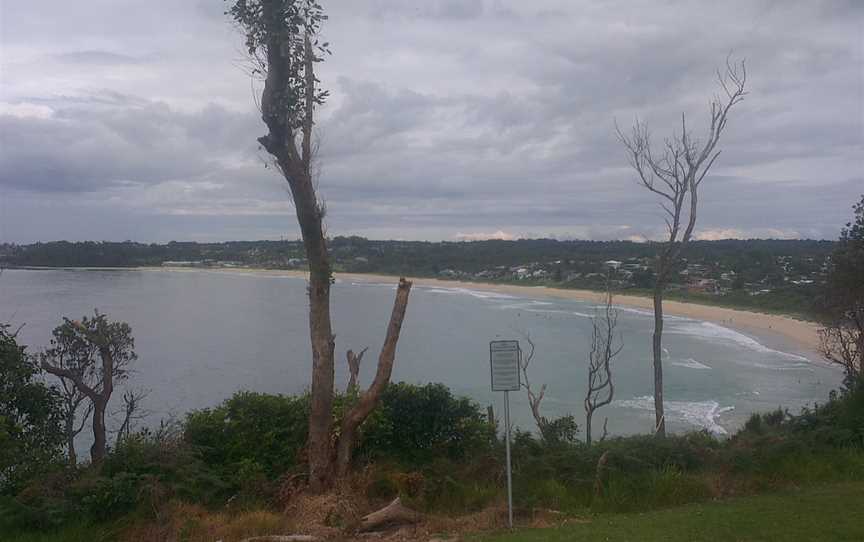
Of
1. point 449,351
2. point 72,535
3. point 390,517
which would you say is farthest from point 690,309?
point 72,535

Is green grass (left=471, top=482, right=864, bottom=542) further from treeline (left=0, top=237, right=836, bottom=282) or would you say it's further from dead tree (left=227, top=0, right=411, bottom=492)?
treeline (left=0, top=237, right=836, bottom=282)

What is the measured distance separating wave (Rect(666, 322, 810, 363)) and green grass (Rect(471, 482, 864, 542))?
29483 millimetres

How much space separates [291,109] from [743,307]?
53.8 metres

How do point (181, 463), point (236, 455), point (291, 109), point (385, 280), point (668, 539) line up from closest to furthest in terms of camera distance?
point (668, 539)
point (291, 109)
point (181, 463)
point (236, 455)
point (385, 280)

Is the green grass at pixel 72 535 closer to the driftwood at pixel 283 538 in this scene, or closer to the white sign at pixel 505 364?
the driftwood at pixel 283 538

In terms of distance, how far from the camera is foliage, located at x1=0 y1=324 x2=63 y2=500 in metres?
8.96

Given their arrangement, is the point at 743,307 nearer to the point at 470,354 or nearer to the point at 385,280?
the point at 470,354

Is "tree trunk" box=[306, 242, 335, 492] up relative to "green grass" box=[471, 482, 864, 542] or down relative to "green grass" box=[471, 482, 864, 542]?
up

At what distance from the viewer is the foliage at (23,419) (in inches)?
353

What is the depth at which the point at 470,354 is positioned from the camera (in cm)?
3422

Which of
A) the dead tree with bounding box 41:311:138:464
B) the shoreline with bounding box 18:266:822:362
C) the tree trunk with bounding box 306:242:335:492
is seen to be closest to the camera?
the tree trunk with bounding box 306:242:335:492

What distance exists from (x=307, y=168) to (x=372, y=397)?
2.60m

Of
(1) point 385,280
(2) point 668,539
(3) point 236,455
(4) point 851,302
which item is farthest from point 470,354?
(1) point 385,280

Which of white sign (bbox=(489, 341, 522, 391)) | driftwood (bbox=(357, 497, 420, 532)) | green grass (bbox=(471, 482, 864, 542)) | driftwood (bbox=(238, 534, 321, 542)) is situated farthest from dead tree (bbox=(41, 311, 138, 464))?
green grass (bbox=(471, 482, 864, 542))
